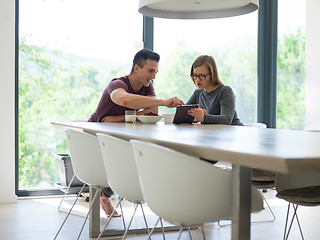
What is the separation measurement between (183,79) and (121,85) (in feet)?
6.99


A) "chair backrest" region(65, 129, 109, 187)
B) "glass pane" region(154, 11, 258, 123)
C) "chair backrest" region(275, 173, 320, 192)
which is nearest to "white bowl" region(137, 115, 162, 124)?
"chair backrest" region(65, 129, 109, 187)

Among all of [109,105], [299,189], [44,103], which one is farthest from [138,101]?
[44,103]

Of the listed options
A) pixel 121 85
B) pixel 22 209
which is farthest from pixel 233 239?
pixel 22 209

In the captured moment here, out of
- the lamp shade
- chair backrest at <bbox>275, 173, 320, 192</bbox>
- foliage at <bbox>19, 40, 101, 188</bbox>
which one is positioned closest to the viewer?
chair backrest at <bbox>275, 173, 320, 192</bbox>

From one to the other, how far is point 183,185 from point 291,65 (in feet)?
15.2

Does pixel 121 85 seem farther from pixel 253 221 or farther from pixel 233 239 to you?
pixel 233 239

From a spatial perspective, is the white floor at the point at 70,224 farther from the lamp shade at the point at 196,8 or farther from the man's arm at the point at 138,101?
the lamp shade at the point at 196,8

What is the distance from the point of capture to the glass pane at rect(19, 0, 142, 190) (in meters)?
5.29

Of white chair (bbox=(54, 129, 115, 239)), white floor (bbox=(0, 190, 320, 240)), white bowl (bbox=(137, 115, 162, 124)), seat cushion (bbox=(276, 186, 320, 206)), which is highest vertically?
white bowl (bbox=(137, 115, 162, 124))

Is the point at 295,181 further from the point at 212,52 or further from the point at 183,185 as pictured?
the point at 212,52

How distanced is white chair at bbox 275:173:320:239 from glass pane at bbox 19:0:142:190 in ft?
10.3

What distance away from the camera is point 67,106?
548 centimetres

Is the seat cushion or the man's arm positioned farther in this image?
the man's arm

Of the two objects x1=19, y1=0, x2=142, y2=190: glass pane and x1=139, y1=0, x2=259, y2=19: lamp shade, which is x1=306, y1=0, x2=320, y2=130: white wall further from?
x1=139, y1=0, x2=259, y2=19: lamp shade
